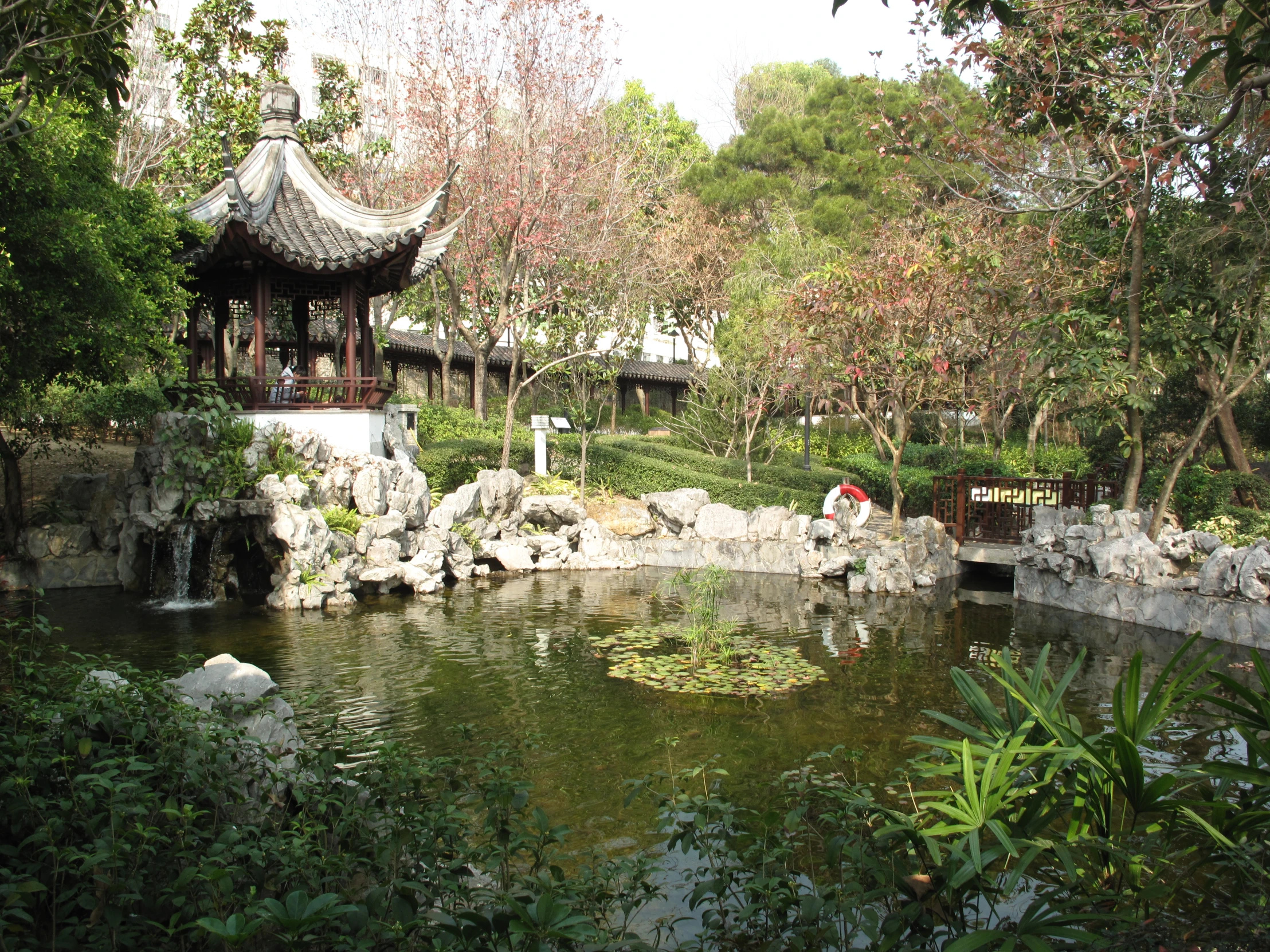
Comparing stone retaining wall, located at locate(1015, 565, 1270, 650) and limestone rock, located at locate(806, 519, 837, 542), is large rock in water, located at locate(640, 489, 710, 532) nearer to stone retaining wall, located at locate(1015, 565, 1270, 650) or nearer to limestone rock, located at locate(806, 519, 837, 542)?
limestone rock, located at locate(806, 519, 837, 542)

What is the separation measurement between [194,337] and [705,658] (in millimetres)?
11074

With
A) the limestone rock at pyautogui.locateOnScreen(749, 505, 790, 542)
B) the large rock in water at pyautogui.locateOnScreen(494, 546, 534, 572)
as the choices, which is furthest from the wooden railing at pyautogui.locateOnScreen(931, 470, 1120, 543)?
the large rock in water at pyautogui.locateOnScreen(494, 546, 534, 572)

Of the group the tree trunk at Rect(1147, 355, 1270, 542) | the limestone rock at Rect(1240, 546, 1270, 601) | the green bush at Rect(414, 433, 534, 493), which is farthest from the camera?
the green bush at Rect(414, 433, 534, 493)

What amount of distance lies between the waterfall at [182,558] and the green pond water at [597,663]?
590mm

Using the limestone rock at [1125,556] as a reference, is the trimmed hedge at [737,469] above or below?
above

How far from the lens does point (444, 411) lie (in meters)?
22.1

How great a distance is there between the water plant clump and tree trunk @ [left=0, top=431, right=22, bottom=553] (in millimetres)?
8660

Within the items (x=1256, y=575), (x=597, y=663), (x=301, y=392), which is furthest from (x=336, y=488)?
(x=1256, y=575)

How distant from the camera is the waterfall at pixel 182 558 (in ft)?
38.1

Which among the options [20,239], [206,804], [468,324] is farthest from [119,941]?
[468,324]

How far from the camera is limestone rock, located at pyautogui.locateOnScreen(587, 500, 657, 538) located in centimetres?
1703

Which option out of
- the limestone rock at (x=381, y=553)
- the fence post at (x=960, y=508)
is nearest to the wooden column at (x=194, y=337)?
the limestone rock at (x=381, y=553)

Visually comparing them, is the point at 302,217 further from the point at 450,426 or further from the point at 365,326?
the point at 450,426

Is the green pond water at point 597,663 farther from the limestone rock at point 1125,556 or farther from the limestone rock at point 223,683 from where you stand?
the limestone rock at point 223,683
